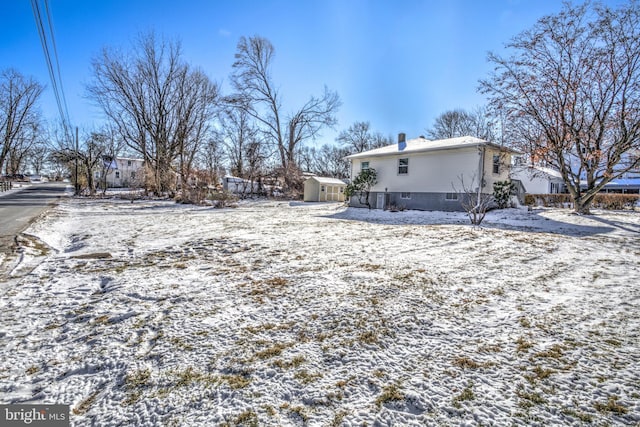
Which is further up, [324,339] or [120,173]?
[120,173]

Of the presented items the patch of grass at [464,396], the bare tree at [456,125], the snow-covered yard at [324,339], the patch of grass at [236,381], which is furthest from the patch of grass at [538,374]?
the bare tree at [456,125]

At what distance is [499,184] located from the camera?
14344 mm

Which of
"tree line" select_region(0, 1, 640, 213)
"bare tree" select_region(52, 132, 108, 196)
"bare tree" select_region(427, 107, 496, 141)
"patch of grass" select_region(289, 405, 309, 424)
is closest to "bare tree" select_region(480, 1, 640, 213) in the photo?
"tree line" select_region(0, 1, 640, 213)

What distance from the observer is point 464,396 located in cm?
177

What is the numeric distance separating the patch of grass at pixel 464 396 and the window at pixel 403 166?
1542 cm

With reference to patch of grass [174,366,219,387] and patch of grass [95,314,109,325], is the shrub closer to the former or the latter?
patch of grass [174,366,219,387]

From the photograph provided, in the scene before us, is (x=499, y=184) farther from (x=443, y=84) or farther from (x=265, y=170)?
(x=265, y=170)

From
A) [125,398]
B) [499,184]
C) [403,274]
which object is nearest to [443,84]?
[499,184]

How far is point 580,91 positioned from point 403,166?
25.3ft

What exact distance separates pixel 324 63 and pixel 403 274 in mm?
13001

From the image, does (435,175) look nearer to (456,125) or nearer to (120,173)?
(456,125)

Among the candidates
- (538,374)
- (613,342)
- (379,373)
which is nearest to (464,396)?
(379,373)

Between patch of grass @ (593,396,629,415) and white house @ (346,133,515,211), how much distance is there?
12.8m

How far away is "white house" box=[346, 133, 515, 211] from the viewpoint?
1391 centimetres
